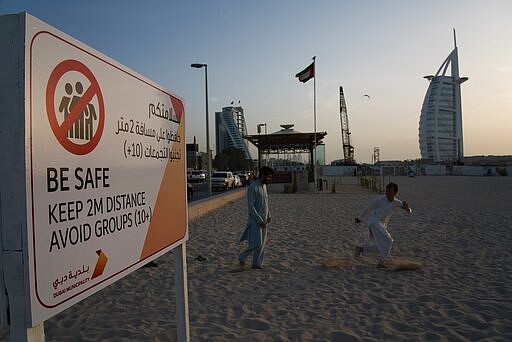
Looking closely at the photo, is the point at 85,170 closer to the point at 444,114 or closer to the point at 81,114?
the point at 81,114

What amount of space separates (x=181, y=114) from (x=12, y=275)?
6.20 ft

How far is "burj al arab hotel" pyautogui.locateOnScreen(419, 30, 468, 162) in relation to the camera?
138m

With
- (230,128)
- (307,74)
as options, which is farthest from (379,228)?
(230,128)

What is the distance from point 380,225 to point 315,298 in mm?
2134

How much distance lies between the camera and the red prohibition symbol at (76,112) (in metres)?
1.62

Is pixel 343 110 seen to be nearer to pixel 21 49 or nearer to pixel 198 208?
pixel 198 208

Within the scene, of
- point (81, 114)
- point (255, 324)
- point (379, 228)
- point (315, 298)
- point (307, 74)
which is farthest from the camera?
point (307, 74)

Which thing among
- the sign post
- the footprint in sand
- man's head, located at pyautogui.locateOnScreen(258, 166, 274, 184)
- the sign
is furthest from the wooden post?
man's head, located at pyautogui.locateOnScreen(258, 166, 274, 184)

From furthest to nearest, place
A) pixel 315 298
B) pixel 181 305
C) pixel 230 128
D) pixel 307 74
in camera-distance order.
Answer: pixel 230 128 < pixel 307 74 < pixel 315 298 < pixel 181 305

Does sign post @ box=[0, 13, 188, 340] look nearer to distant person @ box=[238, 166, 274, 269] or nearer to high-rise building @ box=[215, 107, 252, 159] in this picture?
distant person @ box=[238, 166, 274, 269]

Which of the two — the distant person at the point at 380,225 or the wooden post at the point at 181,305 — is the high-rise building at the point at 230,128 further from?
the wooden post at the point at 181,305

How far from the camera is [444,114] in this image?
141125 mm

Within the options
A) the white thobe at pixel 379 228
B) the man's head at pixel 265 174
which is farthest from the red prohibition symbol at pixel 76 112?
the white thobe at pixel 379 228

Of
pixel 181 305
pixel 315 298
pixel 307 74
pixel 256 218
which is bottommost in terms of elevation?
pixel 315 298
